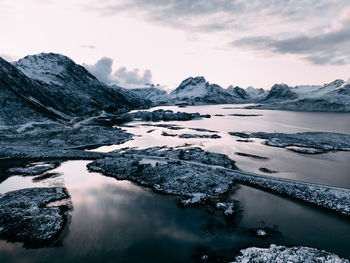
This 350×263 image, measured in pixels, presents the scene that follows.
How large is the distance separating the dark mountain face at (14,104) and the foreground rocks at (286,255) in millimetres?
96883

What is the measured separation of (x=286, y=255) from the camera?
20.6 meters

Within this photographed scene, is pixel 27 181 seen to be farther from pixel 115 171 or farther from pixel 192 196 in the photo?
pixel 192 196

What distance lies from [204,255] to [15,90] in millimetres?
123332

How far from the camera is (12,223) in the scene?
2591 centimetres

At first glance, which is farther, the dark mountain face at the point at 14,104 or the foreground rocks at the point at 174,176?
the dark mountain face at the point at 14,104

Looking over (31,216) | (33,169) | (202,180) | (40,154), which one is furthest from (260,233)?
(40,154)

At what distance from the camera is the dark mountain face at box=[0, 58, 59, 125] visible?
88444mm

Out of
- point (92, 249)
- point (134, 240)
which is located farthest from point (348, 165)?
point (92, 249)

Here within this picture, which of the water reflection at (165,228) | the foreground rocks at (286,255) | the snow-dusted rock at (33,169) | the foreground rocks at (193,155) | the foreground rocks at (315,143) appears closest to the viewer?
the foreground rocks at (286,255)

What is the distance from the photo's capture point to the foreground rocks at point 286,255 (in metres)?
20.1

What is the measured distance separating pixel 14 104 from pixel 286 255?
11455 centimetres

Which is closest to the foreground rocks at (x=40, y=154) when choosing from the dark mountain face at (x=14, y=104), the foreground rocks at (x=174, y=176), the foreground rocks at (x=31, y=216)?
the foreground rocks at (x=174, y=176)

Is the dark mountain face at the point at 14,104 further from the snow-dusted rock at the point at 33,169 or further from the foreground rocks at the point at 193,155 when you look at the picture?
the foreground rocks at the point at 193,155

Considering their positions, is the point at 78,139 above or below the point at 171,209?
above
